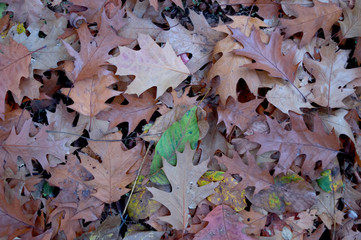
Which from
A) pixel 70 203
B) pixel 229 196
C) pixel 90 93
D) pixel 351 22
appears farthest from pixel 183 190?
pixel 351 22

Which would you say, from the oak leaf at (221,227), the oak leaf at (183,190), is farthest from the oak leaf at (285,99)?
the oak leaf at (221,227)

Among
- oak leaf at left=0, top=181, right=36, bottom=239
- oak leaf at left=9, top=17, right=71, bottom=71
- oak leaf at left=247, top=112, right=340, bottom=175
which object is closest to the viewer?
oak leaf at left=0, top=181, right=36, bottom=239

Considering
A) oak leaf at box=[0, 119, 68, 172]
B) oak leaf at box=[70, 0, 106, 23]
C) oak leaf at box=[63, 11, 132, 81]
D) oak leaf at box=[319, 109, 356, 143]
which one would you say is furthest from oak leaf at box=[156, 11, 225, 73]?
oak leaf at box=[0, 119, 68, 172]

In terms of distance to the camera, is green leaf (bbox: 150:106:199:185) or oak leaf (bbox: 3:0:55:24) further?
oak leaf (bbox: 3:0:55:24)

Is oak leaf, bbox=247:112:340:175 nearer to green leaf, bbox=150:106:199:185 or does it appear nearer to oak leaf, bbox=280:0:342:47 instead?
green leaf, bbox=150:106:199:185

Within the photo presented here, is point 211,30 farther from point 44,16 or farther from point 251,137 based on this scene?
point 44,16

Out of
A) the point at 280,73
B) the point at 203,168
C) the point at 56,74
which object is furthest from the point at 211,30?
the point at 56,74

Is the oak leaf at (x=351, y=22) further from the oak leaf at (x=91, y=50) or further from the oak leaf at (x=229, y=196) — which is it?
the oak leaf at (x=91, y=50)
